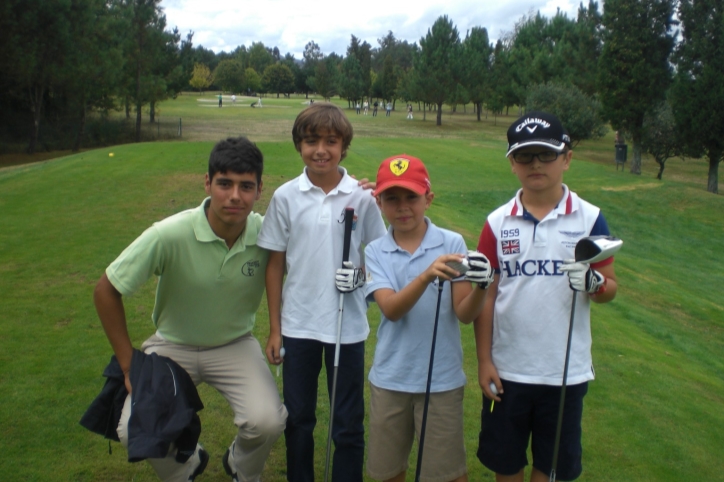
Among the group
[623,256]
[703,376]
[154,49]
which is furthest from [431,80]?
[703,376]

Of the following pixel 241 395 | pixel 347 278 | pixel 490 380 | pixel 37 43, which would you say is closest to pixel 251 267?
pixel 347 278

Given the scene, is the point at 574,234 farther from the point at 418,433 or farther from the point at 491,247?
the point at 418,433

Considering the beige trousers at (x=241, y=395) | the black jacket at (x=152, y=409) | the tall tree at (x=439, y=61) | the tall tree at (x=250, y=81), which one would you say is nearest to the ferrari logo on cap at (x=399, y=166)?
the beige trousers at (x=241, y=395)

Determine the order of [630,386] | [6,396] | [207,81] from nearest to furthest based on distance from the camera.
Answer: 1. [6,396]
2. [630,386]
3. [207,81]

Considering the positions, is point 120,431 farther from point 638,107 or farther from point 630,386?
point 638,107

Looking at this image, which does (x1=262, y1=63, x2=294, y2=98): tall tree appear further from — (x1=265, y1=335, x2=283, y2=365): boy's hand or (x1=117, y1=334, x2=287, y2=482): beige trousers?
(x1=265, y1=335, x2=283, y2=365): boy's hand

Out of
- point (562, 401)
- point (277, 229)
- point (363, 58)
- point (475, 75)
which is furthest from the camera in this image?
point (363, 58)

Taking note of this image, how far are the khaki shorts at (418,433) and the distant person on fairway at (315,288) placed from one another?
1.24 feet

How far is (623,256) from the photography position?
50.1ft

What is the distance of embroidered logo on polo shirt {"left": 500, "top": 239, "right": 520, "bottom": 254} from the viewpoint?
2.93 meters

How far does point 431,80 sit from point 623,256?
42777 mm

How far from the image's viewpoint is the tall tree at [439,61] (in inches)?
2169

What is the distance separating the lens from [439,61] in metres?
54.9

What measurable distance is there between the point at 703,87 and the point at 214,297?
93.9 ft
